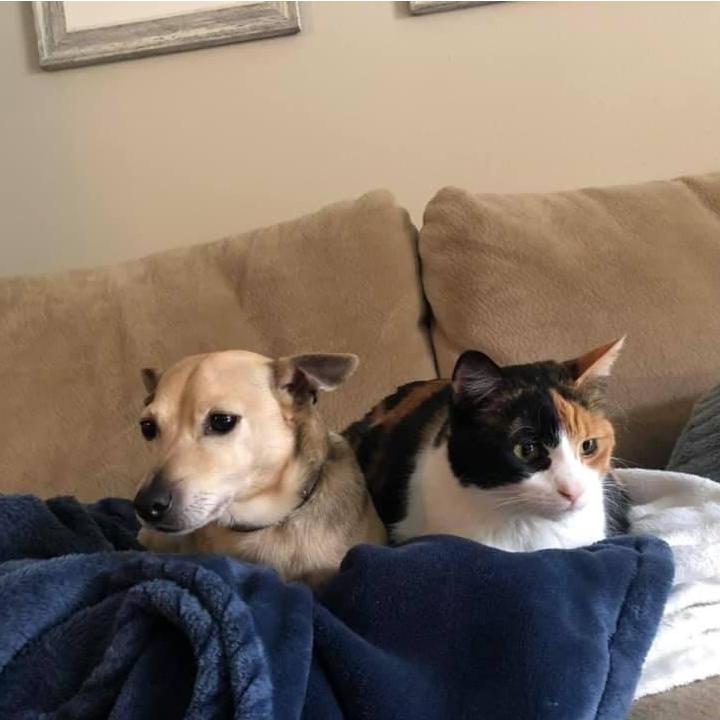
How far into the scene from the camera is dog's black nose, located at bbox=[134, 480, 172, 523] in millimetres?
984

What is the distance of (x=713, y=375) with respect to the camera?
1.47 m

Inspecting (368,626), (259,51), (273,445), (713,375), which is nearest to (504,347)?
(713,375)

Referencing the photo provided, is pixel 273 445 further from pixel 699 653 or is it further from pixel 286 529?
pixel 699 653

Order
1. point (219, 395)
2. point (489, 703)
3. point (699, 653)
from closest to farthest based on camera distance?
point (489, 703)
point (699, 653)
point (219, 395)

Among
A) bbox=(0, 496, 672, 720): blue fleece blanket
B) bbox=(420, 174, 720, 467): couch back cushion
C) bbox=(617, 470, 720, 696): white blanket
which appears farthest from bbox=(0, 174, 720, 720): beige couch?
bbox=(0, 496, 672, 720): blue fleece blanket

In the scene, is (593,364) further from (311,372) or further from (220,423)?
(220,423)

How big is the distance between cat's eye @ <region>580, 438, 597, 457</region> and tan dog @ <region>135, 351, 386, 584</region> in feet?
0.96

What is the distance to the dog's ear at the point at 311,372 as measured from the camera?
111cm

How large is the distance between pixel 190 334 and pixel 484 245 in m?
0.55

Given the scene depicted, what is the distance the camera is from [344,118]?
1943 mm

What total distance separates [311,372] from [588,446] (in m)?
0.37

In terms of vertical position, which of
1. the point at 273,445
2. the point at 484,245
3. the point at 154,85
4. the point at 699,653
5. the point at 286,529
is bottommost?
the point at 699,653

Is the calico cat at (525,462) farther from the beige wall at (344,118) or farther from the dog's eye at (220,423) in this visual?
the beige wall at (344,118)

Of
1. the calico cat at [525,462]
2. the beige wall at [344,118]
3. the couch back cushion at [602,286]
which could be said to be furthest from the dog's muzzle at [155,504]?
the beige wall at [344,118]
